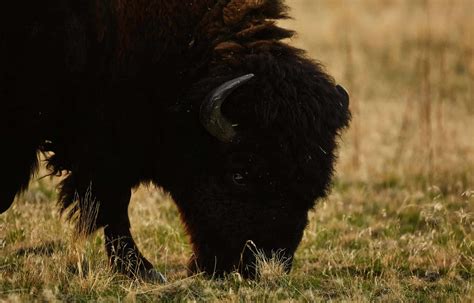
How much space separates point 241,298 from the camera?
5.61 meters

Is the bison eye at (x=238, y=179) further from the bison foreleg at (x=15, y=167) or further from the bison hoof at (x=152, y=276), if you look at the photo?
the bison foreleg at (x=15, y=167)

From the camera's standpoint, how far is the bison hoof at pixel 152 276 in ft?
20.5

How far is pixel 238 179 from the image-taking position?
6.30 metres

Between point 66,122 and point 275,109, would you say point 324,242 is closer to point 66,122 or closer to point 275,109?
point 275,109

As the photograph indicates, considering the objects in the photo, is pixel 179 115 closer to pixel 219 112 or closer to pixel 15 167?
pixel 219 112

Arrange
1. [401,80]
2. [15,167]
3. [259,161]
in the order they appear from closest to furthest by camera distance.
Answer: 1. [259,161]
2. [15,167]
3. [401,80]

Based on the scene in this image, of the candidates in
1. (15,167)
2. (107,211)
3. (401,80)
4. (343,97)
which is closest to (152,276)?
(107,211)

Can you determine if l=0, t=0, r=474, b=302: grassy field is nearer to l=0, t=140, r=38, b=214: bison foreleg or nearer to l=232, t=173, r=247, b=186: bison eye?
l=0, t=140, r=38, b=214: bison foreleg

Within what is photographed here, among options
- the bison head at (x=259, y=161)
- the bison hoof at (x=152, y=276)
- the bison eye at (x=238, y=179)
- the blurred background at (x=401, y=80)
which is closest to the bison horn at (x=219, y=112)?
the bison head at (x=259, y=161)

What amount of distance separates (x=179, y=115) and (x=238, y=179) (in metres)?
0.60

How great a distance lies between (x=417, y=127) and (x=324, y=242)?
6650 mm

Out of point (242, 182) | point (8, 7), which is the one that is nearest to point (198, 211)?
point (242, 182)

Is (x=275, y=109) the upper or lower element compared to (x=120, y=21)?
lower

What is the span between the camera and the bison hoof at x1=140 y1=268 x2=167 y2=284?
6.23 metres
